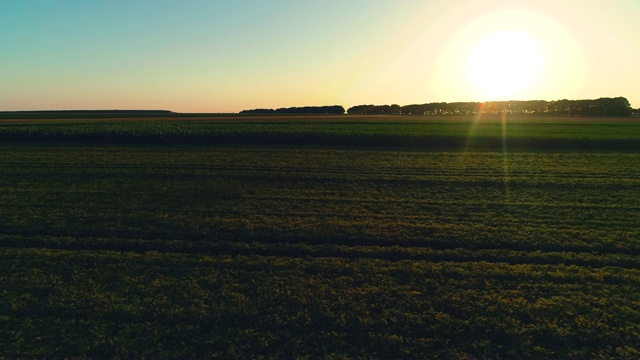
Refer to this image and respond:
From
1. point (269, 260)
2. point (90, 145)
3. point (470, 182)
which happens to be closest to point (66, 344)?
point (269, 260)

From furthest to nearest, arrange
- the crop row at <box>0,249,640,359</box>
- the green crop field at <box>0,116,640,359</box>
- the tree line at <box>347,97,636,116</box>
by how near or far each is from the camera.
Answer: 1. the tree line at <box>347,97,636,116</box>
2. the green crop field at <box>0,116,640,359</box>
3. the crop row at <box>0,249,640,359</box>

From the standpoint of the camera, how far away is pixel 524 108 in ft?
303

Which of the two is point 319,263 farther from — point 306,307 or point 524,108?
point 524,108

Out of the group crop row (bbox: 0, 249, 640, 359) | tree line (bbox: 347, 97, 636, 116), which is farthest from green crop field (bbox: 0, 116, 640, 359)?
tree line (bbox: 347, 97, 636, 116)

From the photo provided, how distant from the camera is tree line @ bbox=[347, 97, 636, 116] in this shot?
258 feet

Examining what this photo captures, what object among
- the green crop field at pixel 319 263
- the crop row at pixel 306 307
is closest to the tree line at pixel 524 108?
the green crop field at pixel 319 263

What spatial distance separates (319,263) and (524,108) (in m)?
98.4

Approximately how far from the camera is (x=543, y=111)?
88.6 metres

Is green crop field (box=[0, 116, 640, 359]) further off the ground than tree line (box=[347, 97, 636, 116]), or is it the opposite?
tree line (box=[347, 97, 636, 116])

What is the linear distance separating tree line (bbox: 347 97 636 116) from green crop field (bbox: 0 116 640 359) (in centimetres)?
7525

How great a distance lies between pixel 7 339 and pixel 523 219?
1240 cm

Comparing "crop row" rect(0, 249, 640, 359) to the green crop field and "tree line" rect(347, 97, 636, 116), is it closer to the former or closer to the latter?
the green crop field

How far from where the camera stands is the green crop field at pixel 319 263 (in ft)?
20.4

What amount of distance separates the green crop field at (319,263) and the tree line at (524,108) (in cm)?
7525
